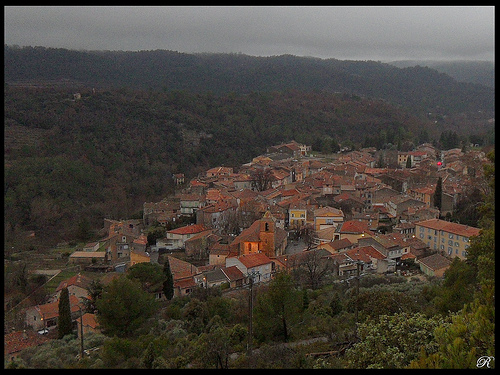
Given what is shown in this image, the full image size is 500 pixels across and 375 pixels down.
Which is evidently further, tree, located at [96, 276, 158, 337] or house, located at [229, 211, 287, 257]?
house, located at [229, 211, 287, 257]

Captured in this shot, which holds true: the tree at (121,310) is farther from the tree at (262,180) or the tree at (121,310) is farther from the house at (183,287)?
the tree at (262,180)

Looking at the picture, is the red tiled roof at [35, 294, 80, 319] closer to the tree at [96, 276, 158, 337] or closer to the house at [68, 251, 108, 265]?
the tree at [96, 276, 158, 337]

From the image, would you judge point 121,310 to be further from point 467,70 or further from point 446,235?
point 467,70

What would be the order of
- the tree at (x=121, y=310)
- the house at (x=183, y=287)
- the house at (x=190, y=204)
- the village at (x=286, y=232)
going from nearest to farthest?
the tree at (x=121, y=310) → the house at (x=183, y=287) → the village at (x=286, y=232) → the house at (x=190, y=204)

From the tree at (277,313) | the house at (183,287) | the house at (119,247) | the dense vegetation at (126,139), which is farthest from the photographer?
the dense vegetation at (126,139)

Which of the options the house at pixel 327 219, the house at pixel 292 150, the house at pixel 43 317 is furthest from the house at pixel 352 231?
the house at pixel 292 150

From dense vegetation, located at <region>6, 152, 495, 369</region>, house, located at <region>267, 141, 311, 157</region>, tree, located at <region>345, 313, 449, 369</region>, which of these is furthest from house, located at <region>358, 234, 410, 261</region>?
house, located at <region>267, 141, 311, 157</region>

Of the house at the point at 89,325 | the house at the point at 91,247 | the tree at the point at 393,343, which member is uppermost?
the tree at the point at 393,343
